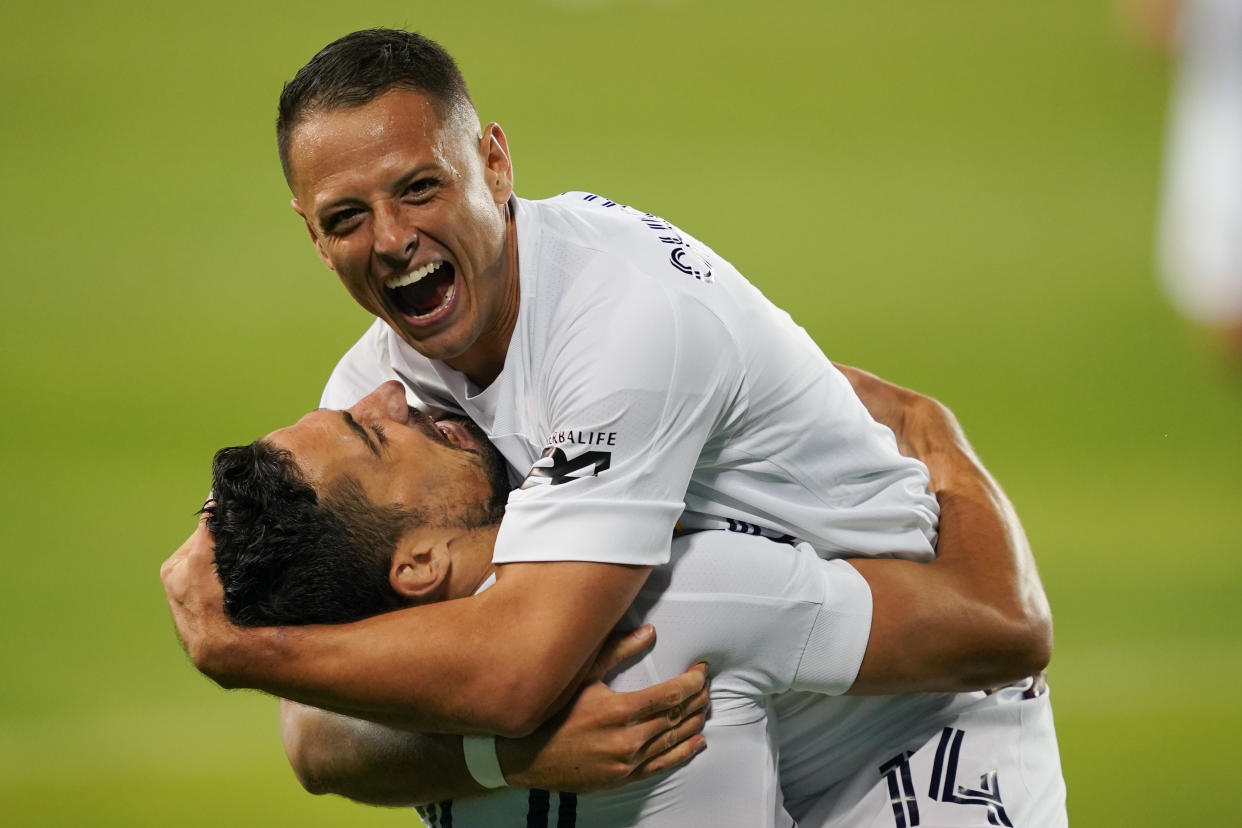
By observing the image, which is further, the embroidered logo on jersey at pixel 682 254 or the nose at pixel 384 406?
the nose at pixel 384 406

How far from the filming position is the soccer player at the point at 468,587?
3033 mm

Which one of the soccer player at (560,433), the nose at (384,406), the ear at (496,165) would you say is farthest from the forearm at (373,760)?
the ear at (496,165)

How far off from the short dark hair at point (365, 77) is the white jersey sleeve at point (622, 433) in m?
0.65

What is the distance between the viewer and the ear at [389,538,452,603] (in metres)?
3.12

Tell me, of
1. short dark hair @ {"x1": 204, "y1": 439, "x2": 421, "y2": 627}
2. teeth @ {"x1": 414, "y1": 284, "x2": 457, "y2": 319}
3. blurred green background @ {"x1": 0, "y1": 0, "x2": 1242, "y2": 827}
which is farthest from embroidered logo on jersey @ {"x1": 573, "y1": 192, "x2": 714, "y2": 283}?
blurred green background @ {"x1": 0, "y1": 0, "x2": 1242, "y2": 827}

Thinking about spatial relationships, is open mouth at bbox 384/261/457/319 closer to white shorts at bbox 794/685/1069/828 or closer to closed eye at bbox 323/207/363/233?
closed eye at bbox 323/207/363/233

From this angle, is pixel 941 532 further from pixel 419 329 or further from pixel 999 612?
pixel 419 329

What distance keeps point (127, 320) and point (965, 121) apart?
5904mm

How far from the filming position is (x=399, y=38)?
10.7ft

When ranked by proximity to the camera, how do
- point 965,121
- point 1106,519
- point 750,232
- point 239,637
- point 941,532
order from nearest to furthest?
point 239,637 → point 941,532 → point 1106,519 → point 750,232 → point 965,121

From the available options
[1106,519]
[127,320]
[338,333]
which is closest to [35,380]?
[127,320]

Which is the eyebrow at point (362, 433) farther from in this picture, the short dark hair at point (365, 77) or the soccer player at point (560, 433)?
the short dark hair at point (365, 77)

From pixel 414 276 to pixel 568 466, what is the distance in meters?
0.61

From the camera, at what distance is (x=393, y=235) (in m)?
3.14
